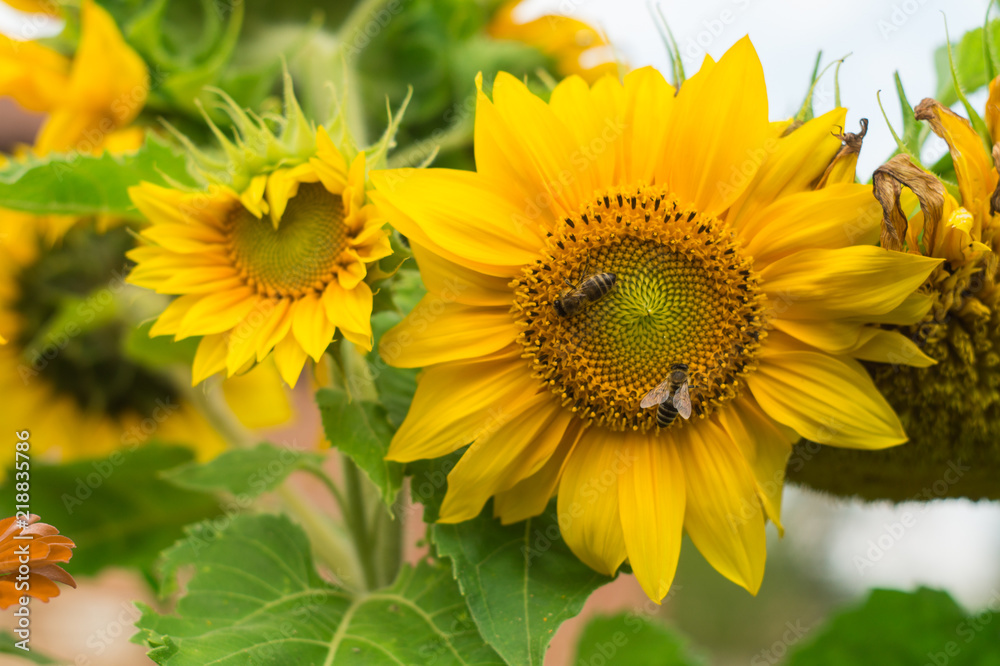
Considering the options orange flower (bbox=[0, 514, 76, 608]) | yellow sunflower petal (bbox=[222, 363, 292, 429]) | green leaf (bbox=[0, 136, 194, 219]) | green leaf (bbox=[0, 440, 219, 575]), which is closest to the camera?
orange flower (bbox=[0, 514, 76, 608])

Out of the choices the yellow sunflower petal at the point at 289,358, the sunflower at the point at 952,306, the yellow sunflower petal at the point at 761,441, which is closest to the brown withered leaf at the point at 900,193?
the sunflower at the point at 952,306

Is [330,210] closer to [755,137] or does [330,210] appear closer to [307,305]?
[307,305]

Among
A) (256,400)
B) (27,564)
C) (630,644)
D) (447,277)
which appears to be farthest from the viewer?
(256,400)

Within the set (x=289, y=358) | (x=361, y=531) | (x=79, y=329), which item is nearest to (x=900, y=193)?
(x=289, y=358)

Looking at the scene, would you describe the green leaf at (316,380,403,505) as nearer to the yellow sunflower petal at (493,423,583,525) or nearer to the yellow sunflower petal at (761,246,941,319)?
the yellow sunflower petal at (493,423,583,525)

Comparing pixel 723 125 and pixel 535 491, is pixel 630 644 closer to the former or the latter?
pixel 535 491

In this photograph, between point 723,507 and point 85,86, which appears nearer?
point 723,507

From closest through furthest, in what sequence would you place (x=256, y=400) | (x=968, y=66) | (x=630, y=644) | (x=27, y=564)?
(x=27, y=564) < (x=968, y=66) < (x=630, y=644) < (x=256, y=400)

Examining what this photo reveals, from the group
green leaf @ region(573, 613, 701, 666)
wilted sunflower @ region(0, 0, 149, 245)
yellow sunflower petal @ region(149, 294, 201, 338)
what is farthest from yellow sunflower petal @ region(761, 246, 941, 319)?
wilted sunflower @ region(0, 0, 149, 245)
